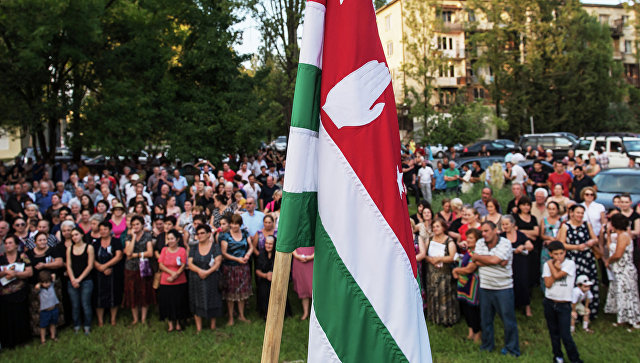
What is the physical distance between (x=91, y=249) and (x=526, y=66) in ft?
141

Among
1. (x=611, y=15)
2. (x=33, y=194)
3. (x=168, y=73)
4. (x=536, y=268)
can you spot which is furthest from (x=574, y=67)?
(x=33, y=194)

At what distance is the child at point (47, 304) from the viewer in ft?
26.9

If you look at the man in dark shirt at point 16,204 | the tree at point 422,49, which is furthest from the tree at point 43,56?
the tree at point 422,49

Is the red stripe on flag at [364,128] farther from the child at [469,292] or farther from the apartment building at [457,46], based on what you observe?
the apartment building at [457,46]

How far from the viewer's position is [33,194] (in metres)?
12.6

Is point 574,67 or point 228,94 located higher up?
point 574,67

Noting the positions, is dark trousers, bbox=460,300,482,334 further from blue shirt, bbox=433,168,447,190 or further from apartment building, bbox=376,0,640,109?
apartment building, bbox=376,0,640,109

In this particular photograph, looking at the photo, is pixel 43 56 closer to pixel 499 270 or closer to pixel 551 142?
pixel 499 270

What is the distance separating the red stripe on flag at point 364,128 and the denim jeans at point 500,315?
15.1 ft

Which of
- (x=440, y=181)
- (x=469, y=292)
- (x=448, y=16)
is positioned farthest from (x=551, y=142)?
(x=448, y=16)

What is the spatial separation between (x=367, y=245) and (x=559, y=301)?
4.69 meters

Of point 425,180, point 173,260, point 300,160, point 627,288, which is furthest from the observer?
point 425,180

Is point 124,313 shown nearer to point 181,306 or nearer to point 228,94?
point 181,306

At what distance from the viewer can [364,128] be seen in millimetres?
2908
